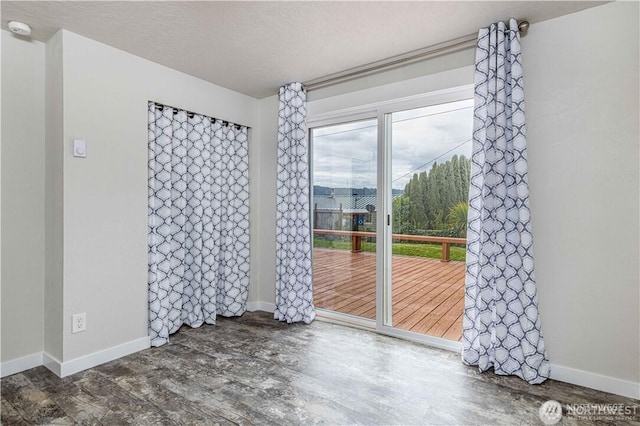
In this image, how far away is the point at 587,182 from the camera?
2.19m

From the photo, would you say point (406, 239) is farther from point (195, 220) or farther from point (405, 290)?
point (195, 220)

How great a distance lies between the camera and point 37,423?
1.81m

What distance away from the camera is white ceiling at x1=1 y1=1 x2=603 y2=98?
2123 millimetres

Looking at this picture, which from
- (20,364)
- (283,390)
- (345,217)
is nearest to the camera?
(283,390)

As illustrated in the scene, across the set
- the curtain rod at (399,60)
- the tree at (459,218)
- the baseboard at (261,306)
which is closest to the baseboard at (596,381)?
the tree at (459,218)

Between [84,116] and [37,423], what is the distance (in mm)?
1945

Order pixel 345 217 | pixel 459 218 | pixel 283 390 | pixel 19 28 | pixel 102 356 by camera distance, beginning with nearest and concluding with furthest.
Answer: pixel 283 390, pixel 19 28, pixel 102 356, pixel 459 218, pixel 345 217

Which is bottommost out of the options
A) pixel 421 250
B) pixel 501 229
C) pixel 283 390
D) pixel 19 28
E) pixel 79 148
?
pixel 283 390

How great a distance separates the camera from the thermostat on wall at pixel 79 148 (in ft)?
7.87

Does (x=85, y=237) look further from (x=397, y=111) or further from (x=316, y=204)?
(x=397, y=111)

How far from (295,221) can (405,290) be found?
1250mm

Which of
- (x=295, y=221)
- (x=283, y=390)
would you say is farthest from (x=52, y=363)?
(x=295, y=221)

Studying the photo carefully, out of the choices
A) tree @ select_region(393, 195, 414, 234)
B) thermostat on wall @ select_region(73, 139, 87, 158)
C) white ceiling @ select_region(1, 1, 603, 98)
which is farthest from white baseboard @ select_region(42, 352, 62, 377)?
tree @ select_region(393, 195, 414, 234)

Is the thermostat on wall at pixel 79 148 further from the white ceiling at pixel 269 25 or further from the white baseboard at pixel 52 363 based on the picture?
the white baseboard at pixel 52 363
